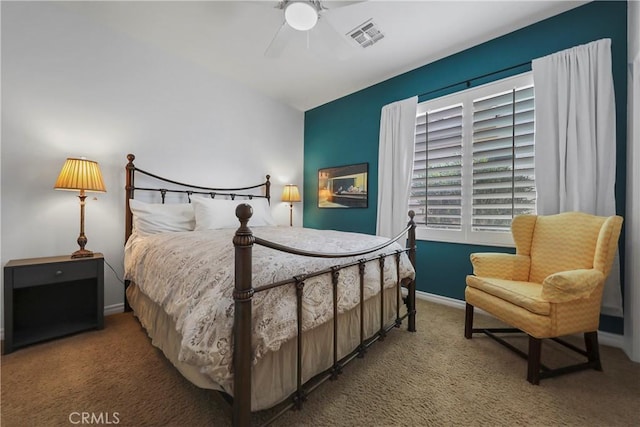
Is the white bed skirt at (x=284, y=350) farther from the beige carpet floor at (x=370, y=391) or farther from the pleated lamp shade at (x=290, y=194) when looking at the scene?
the pleated lamp shade at (x=290, y=194)

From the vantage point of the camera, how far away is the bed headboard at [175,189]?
8.34 feet

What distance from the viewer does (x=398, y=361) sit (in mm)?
1735

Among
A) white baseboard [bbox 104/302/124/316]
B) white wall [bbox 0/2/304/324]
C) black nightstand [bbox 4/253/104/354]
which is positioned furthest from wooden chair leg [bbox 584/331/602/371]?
white baseboard [bbox 104/302/124/316]

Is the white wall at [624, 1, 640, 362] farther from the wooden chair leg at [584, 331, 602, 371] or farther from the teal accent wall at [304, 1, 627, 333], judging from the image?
the wooden chair leg at [584, 331, 602, 371]

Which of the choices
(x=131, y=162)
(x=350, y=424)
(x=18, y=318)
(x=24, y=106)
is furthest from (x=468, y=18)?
(x=18, y=318)

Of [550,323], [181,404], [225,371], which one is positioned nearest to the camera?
[225,371]

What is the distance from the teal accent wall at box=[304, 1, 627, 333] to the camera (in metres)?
1.98

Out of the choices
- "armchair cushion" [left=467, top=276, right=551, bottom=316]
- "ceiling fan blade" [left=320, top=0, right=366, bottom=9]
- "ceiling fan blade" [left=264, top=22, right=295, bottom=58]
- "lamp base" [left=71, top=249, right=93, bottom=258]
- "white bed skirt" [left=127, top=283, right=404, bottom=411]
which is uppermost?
"ceiling fan blade" [left=320, top=0, right=366, bottom=9]

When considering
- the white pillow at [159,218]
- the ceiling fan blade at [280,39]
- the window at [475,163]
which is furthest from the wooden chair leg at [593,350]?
the white pillow at [159,218]

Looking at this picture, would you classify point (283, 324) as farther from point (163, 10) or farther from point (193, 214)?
point (163, 10)

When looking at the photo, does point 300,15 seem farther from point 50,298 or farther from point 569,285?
point 50,298

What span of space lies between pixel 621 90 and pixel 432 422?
277 cm

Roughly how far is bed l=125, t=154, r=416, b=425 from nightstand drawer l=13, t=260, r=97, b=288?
277mm

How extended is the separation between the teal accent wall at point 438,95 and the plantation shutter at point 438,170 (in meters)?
0.26
